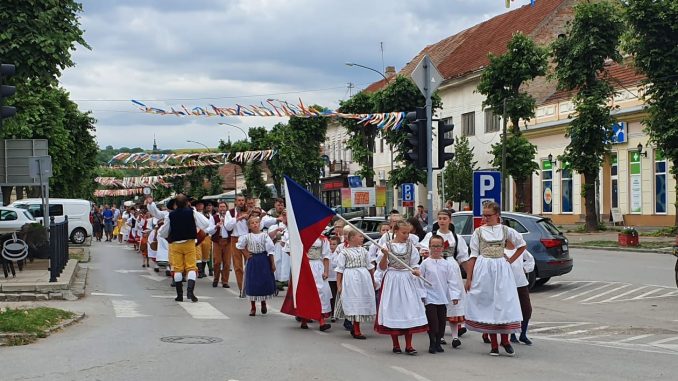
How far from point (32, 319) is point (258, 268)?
367 centimetres

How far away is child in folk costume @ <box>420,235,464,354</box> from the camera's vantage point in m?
10.8

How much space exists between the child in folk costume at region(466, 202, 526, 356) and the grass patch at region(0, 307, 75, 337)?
17.3 ft

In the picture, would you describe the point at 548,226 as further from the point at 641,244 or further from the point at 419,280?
the point at 641,244

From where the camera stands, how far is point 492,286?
10438 mm

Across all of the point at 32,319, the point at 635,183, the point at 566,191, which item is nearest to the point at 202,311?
the point at 32,319

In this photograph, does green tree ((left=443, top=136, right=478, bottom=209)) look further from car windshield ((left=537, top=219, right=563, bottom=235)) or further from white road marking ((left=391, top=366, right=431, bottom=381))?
white road marking ((left=391, top=366, right=431, bottom=381))

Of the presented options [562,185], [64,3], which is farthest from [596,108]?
[64,3]

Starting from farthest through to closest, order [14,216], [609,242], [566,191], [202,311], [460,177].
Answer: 1. [566,191]
2. [460,177]
3. [609,242]
4. [14,216]
5. [202,311]

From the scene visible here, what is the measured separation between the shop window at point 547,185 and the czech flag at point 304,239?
124 feet

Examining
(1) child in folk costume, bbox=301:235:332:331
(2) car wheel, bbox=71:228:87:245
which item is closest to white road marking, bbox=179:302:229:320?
(1) child in folk costume, bbox=301:235:332:331

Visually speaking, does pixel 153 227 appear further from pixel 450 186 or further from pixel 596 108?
pixel 450 186

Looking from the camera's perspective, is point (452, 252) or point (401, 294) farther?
point (452, 252)

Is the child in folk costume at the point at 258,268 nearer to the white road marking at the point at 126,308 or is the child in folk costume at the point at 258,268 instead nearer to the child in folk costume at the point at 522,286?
the white road marking at the point at 126,308

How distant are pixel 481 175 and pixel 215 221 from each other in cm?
850
